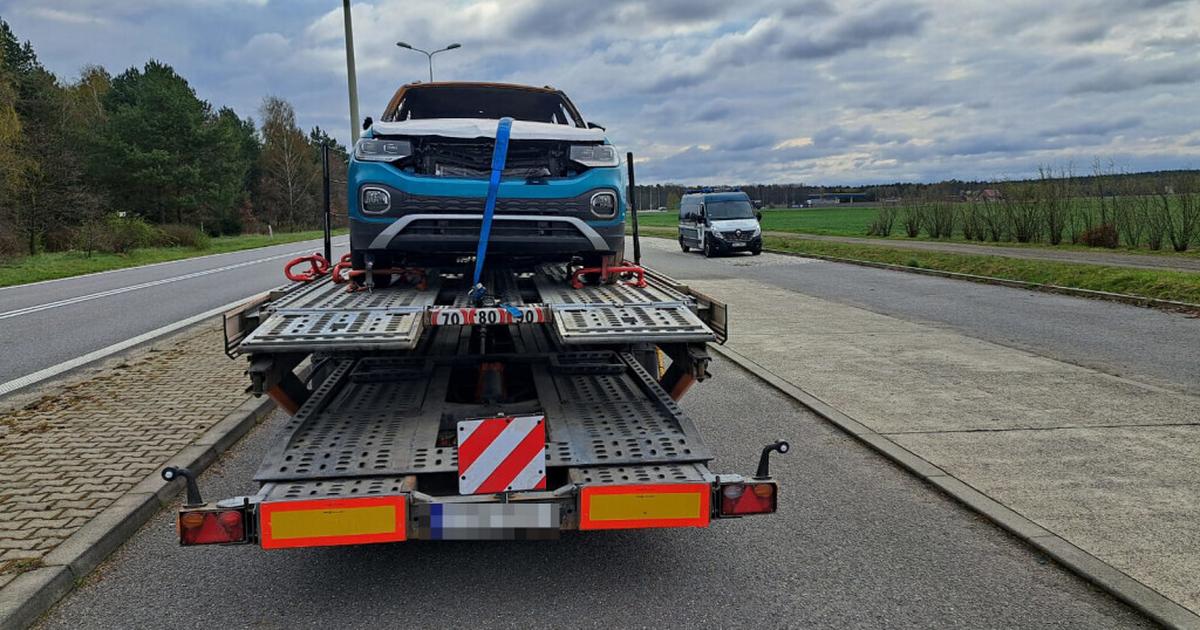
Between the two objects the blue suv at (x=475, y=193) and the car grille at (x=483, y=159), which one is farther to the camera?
the car grille at (x=483, y=159)

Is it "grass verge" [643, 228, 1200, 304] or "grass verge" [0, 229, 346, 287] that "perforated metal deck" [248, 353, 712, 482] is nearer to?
"grass verge" [643, 228, 1200, 304]

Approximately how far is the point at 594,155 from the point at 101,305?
12.8 m

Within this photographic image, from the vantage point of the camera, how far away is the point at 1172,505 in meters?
4.66

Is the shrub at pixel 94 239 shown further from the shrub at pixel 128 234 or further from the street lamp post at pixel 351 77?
the street lamp post at pixel 351 77

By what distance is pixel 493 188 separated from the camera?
16.4 feet

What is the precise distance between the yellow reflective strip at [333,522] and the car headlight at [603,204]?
8.09 ft

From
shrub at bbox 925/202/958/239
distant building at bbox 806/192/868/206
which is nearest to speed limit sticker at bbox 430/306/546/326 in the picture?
shrub at bbox 925/202/958/239

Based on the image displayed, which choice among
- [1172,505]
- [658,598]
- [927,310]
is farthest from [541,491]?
[927,310]

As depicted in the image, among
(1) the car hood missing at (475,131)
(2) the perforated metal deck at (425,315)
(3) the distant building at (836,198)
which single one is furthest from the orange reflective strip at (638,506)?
(3) the distant building at (836,198)

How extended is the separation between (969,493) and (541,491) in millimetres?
2616

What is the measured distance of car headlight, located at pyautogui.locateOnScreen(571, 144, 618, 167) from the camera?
17.4 feet

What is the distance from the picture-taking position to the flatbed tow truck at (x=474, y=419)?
3512 mm

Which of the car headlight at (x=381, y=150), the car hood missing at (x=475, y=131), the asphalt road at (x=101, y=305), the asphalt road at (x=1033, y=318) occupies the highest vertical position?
the car hood missing at (x=475, y=131)

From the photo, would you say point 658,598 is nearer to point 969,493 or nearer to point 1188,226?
point 969,493
